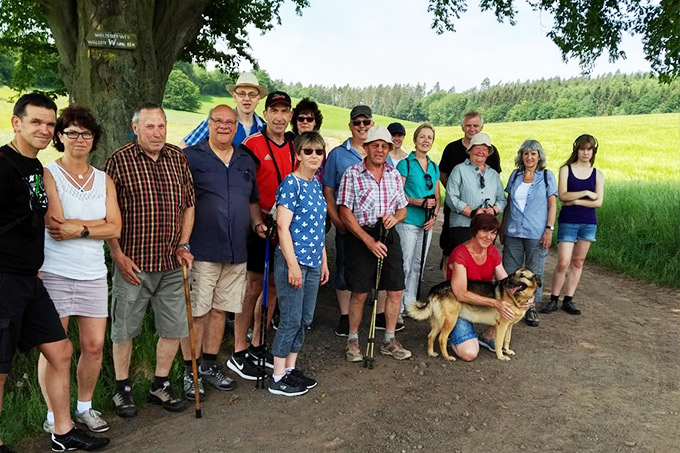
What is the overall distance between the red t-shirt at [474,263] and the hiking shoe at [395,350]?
97cm

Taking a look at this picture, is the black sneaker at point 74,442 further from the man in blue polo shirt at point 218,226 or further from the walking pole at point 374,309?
the walking pole at point 374,309

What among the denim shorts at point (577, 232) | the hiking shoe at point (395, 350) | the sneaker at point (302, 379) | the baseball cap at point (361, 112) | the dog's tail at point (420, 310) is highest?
the baseball cap at point (361, 112)

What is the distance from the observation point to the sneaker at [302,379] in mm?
4770

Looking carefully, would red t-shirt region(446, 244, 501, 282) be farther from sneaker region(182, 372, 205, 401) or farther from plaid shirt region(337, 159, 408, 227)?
sneaker region(182, 372, 205, 401)

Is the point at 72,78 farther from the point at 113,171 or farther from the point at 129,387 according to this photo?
the point at 129,387

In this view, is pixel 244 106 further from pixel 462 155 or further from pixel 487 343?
pixel 487 343

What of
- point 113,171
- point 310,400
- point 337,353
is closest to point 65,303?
point 113,171

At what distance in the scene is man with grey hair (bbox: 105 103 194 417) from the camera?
397 cm

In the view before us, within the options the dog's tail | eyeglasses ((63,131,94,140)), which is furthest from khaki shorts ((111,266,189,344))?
the dog's tail

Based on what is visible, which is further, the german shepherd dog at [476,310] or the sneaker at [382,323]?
the sneaker at [382,323]

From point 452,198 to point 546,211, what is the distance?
1.26 metres

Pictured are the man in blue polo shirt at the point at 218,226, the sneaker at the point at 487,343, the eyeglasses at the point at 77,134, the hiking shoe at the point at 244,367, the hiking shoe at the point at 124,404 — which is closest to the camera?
the eyeglasses at the point at 77,134

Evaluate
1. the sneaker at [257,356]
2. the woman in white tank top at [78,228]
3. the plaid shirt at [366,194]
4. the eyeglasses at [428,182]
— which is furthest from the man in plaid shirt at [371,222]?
the woman in white tank top at [78,228]

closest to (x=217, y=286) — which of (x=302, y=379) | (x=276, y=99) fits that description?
(x=302, y=379)
